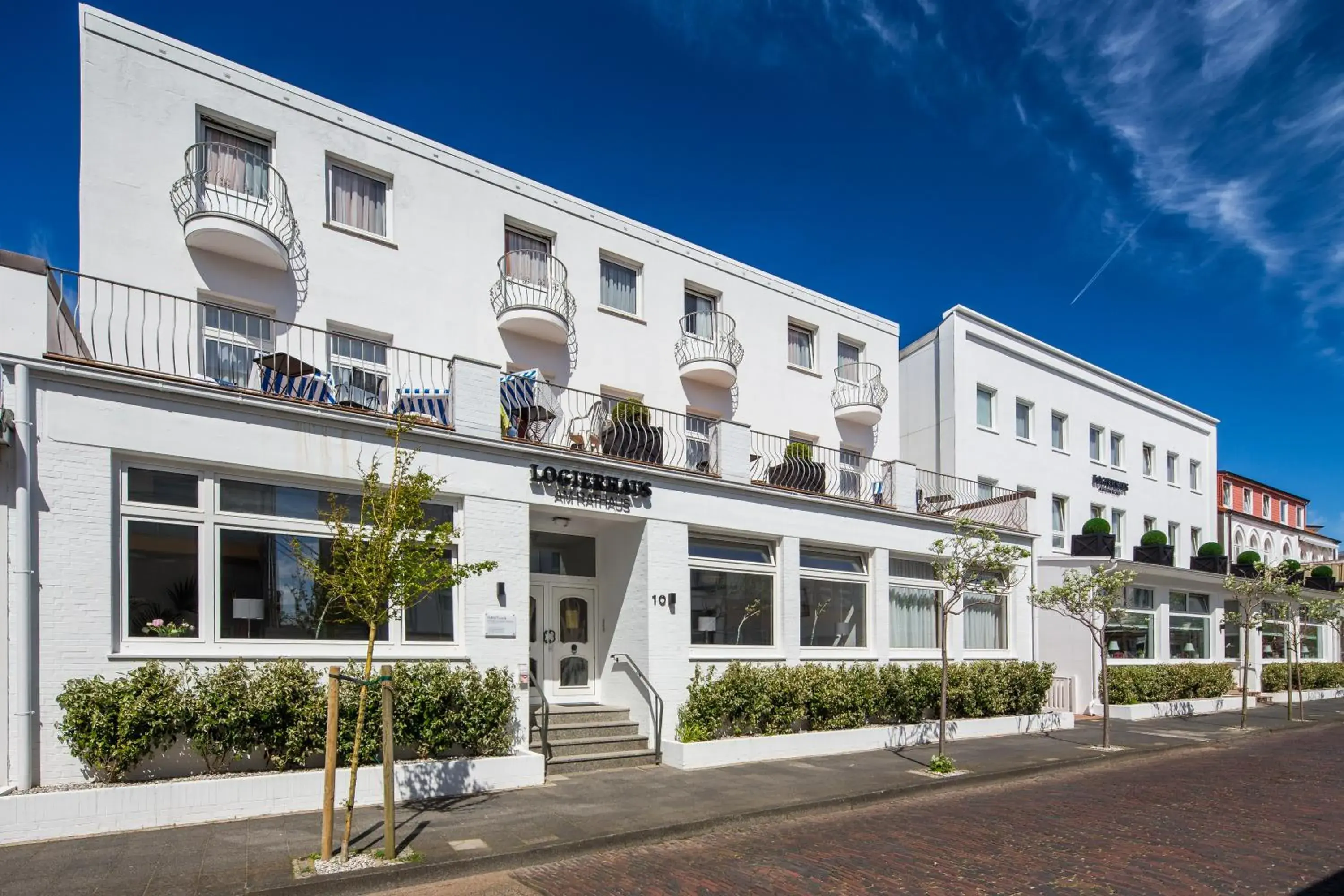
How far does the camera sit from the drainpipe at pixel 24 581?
26.8 ft

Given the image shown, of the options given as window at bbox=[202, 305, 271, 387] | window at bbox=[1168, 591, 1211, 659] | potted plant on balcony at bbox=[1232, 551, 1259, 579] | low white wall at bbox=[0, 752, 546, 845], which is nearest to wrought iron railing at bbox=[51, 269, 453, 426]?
window at bbox=[202, 305, 271, 387]

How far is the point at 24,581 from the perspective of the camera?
831 centimetres

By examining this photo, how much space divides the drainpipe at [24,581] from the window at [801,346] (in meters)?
14.3

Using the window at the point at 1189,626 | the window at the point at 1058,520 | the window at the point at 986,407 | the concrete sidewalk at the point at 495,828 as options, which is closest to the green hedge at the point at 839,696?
the concrete sidewalk at the point at 495,828

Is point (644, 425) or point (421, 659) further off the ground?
point (644, 425)

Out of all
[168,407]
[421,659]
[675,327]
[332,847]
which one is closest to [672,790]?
[421,659]

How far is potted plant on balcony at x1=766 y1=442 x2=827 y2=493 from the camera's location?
54.6ft

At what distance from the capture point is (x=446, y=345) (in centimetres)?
1435

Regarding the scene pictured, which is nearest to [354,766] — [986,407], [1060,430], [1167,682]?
[986,407]

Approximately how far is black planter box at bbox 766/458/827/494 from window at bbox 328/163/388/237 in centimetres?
805

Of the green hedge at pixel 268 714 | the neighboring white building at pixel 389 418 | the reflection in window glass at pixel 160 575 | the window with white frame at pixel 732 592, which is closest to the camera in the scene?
the green hedge at pixel 268 714

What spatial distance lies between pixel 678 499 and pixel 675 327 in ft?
16.0

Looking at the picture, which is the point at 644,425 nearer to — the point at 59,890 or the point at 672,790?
the point at 672,790

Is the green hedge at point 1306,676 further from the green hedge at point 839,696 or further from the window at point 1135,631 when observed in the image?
the green hedge at point 839,696
